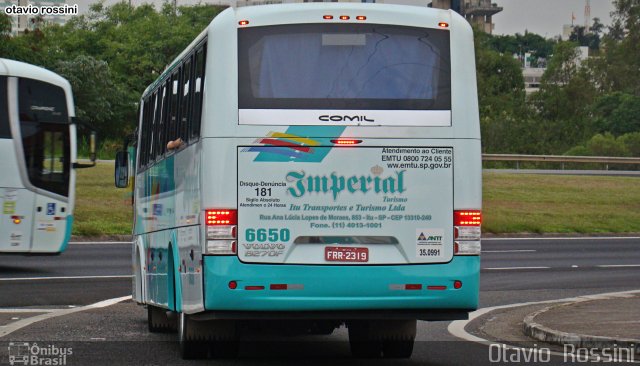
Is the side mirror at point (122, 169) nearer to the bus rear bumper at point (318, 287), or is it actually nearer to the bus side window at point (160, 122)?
the bus side window at point (160, 122)

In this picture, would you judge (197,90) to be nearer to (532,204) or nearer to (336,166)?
(336,166)

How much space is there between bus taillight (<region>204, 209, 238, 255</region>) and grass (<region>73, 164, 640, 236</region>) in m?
24.6

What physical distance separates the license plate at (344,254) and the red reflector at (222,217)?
79cm

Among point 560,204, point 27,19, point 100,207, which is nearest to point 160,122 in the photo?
point 100,207

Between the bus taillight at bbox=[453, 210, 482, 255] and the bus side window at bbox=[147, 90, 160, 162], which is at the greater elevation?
the bus side window at bbox=[147, 90, 160, 162]

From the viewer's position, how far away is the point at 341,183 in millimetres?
11617

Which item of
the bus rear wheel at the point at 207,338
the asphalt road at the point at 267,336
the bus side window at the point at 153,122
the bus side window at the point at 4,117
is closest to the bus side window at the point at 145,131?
the bus side window at the point at 153,122

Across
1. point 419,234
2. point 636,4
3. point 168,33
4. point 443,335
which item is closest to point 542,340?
point 443,335

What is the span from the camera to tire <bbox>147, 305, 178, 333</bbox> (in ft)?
51.9

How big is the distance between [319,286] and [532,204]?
33675mm

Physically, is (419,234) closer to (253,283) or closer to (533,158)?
(253,283)

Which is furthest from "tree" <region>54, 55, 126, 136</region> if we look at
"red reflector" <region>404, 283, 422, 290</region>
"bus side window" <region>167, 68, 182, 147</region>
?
"red reflector" <region>404, 283, 422, 290</region>

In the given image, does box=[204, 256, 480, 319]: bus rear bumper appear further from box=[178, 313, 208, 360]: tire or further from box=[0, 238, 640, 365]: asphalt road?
box=[0, 238, 640, 365]: asphalt road

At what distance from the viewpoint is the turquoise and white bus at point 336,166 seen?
11.5 meters
